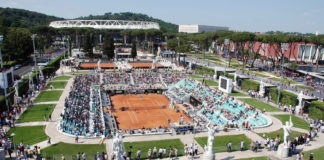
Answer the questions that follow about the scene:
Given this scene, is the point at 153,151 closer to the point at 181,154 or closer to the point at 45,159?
the point at 181,154

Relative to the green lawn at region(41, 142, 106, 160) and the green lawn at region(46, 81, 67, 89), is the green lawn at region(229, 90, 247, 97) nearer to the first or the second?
the green lawn at region(41, 142, 106, 160)

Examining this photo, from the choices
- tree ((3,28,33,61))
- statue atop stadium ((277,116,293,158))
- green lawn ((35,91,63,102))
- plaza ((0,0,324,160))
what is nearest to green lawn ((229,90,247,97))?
plaza ((0,0,324,160))

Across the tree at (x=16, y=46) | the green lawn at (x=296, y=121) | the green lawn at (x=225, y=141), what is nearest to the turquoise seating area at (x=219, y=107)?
the green lawn at (x=296, y=121)

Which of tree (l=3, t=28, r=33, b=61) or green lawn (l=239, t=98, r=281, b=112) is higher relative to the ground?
tree (l=3, t=28, r=33, b=61)

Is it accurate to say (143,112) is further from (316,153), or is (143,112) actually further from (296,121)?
(316,153)

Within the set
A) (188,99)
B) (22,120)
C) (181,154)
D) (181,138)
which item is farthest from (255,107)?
(22,120)

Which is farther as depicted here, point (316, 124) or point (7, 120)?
A: point (316, 124)

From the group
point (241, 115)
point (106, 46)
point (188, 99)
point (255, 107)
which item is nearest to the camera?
point (241, 115)

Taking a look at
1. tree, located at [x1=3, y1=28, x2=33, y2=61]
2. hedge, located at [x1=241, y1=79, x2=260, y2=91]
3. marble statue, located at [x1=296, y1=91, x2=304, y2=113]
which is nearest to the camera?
marble statue, located at [x1=296, y1=91, x2=304, y2=113]
